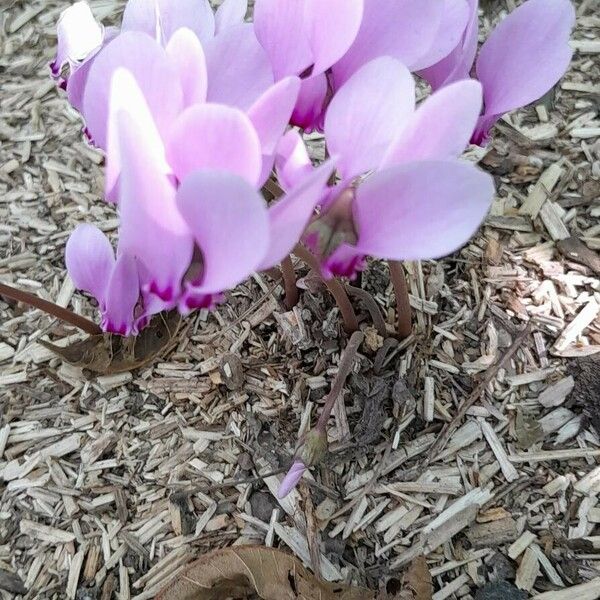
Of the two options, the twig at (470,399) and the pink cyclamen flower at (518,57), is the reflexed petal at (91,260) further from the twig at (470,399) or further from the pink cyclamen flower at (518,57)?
the twig at (470,399)

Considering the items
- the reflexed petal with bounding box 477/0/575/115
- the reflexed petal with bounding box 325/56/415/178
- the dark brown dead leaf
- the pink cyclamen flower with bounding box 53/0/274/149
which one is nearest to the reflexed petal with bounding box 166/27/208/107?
the pink cyclamen flower with bounding box 53/0/274/149

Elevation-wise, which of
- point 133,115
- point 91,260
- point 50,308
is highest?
point 133,115

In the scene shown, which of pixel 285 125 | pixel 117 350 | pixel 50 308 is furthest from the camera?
pixel 117 350

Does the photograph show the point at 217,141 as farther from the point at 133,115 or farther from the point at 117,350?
the point at 117,350

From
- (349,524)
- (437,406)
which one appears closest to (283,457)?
(349,524)

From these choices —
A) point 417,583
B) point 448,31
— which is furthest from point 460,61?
point 417,583

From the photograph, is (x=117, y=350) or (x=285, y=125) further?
(x=117, y=350)

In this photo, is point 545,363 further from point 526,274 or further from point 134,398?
point 134,398
